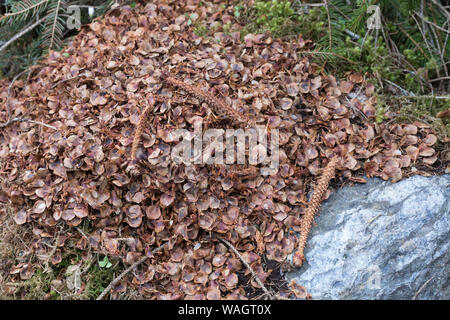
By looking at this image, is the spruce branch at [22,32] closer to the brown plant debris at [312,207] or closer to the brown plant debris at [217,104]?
the brown plant debris at [217,104]

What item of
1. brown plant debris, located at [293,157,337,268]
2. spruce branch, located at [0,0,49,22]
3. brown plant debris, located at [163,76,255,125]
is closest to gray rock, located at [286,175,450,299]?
brown plant debris, located at [293,157,337,268]

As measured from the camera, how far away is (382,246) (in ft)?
6.90

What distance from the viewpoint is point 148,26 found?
2.78 metres

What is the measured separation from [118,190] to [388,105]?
68.2 inches

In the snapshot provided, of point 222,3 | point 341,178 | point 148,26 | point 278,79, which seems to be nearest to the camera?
point 341,178

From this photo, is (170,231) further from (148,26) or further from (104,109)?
(148,26)

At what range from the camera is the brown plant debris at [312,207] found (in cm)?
210

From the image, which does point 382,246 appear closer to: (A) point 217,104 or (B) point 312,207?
(B) point 312,207

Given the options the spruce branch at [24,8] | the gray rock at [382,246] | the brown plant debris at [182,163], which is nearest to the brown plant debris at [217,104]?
the brown plant debris at [182,163]

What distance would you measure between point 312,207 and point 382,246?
0.39 m

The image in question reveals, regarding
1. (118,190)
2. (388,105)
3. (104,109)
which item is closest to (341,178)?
(388,105)

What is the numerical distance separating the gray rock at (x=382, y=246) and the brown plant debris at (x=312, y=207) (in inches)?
2.2

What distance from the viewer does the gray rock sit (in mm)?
2041

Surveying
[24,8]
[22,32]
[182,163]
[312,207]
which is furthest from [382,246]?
[22,32]
